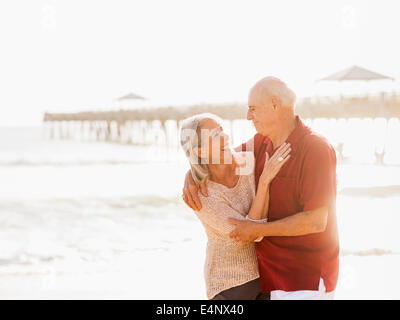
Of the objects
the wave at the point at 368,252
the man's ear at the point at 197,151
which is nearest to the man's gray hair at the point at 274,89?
the man's ear at the point at 197,151

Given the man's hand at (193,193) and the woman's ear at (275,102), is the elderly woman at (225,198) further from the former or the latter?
the woman's ear at (275,102)

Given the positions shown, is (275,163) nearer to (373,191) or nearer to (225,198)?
(225,198)

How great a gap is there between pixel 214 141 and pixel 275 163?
0.91 feet

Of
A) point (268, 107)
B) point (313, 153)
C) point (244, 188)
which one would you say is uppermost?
point (268, 107)

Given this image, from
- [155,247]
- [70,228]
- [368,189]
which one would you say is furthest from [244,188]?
[368,189]

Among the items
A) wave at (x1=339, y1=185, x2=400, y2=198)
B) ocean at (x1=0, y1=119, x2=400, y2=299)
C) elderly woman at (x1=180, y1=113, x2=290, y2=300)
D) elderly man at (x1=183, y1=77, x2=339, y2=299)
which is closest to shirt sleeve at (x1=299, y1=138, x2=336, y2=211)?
elderly man at (x1=183, y1=77, x2=339, y2=299)

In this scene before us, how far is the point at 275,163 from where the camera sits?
2.42 metres

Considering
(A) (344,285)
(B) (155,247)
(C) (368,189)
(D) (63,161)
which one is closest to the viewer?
(A) (344,285)

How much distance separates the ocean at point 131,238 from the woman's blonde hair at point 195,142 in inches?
137

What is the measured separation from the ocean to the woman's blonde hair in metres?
3.48

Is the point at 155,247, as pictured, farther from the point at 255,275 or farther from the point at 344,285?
the point at 255,275

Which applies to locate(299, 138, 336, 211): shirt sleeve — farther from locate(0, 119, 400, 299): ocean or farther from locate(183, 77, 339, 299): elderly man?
locate(0, 119, 400, 299): ocean

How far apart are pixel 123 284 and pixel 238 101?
925 inches

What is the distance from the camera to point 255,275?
2.56 meters
